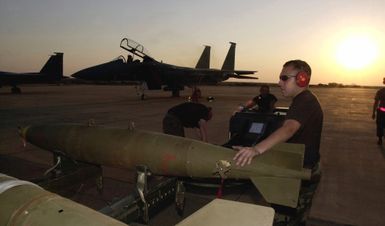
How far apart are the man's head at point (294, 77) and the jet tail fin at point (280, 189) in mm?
944

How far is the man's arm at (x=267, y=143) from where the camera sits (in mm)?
3035

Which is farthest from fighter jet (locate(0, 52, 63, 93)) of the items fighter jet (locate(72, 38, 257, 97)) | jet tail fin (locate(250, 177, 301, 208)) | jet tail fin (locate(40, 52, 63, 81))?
jet tail fin (locate(250, 177, 301, 208))

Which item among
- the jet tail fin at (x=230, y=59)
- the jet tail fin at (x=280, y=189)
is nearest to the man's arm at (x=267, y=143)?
the jet tail fin at (x=280, y=189)

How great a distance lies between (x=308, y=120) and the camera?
339 cm

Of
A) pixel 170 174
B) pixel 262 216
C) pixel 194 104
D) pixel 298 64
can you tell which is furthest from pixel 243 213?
pixel 194 104

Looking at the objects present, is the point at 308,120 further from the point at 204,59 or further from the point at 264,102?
the point at 204,59

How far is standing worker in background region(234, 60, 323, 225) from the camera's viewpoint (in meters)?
3.25

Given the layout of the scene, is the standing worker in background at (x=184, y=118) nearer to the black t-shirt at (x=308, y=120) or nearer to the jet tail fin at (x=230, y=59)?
the black t-shirt at (x=308, y=120)

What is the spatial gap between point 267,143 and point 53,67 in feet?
133

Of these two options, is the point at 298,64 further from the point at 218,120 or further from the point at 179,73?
the point at 179,73

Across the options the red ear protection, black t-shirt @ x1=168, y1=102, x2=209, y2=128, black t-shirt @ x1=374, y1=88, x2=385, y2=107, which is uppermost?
the red ear protection

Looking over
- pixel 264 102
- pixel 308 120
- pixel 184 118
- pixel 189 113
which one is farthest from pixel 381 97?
pixel 308 120

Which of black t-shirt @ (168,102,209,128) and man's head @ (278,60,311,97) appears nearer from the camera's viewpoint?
man's head @ (278,60,311,97)

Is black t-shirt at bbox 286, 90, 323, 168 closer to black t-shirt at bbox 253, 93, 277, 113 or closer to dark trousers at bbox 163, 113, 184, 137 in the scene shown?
dark trousers at bbox 163, 113, 184, 137
